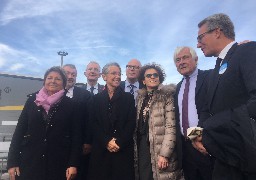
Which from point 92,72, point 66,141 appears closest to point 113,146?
point 66,141

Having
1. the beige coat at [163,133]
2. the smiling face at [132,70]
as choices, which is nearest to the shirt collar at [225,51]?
the beige coat at [163,133]

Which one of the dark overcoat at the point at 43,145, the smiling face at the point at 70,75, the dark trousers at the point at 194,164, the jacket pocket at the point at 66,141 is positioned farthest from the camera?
the smiling face at the point at 70,75

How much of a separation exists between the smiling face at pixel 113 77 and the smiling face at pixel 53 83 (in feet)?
2.44

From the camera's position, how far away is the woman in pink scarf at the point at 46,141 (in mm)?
3410

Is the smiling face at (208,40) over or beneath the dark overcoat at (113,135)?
A: over

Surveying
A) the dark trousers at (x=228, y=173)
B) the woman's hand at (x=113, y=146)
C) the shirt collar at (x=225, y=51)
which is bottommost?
the dark trousers at (x=228, y=173)

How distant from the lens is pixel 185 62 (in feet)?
13.2

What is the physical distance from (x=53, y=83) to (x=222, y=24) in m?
2.44

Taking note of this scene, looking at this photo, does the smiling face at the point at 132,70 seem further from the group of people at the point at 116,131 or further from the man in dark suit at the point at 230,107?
the man in dark suit at the point at 230,107

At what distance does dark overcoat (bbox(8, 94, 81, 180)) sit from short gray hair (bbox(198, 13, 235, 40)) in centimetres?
227

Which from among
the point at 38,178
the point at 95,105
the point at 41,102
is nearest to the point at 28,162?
the point at 38,178

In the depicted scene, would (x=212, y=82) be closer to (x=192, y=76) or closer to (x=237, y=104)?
(x=237, y=104)

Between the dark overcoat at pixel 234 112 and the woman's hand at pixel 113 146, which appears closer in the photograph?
the dark overcoat at pixel 234 112

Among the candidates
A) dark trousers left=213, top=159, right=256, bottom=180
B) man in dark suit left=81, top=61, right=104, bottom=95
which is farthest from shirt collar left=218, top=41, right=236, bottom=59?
man in dark suit left=81, top=61, right=104, bottom=95
